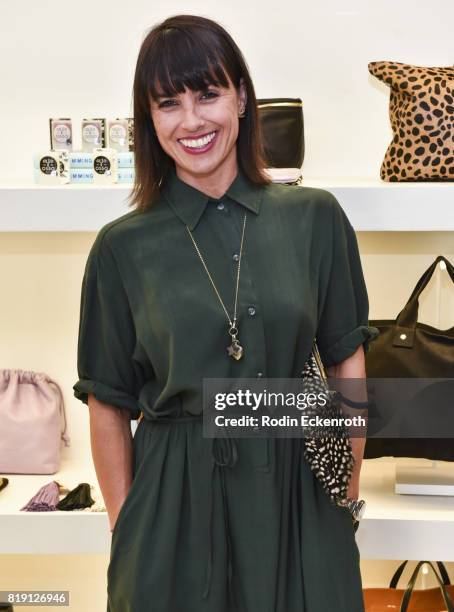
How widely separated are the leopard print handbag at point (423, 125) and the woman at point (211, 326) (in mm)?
488

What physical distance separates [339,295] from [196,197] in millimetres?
293

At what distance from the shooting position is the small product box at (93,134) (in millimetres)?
2057

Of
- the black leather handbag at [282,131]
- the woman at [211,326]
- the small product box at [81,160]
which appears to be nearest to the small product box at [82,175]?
the small product box at [81,160]

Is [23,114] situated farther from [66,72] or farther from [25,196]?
[25,196]

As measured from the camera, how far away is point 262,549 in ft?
4.68

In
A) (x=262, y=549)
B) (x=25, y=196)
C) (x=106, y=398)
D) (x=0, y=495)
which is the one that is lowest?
(x=0, y=495)

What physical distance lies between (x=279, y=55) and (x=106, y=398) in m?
1.11

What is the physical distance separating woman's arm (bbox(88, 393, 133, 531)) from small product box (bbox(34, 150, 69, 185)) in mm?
654

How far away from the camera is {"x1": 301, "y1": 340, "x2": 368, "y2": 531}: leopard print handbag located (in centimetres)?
146

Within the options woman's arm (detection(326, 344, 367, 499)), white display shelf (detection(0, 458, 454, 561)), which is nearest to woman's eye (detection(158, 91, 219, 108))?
woman's arm (detection(326, 344, 367, 499))

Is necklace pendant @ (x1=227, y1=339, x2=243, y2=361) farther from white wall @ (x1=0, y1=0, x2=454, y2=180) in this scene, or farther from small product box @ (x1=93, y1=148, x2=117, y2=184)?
white wall @ (x1=0, y1=0, x2=454, y2=180)

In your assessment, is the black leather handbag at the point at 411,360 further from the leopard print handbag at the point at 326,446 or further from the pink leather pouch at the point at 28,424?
the pink leather pouch at the point at 28,424

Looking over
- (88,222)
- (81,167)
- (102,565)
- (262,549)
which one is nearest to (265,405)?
(262,549)

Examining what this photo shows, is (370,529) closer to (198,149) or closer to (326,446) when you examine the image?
(326,446)
